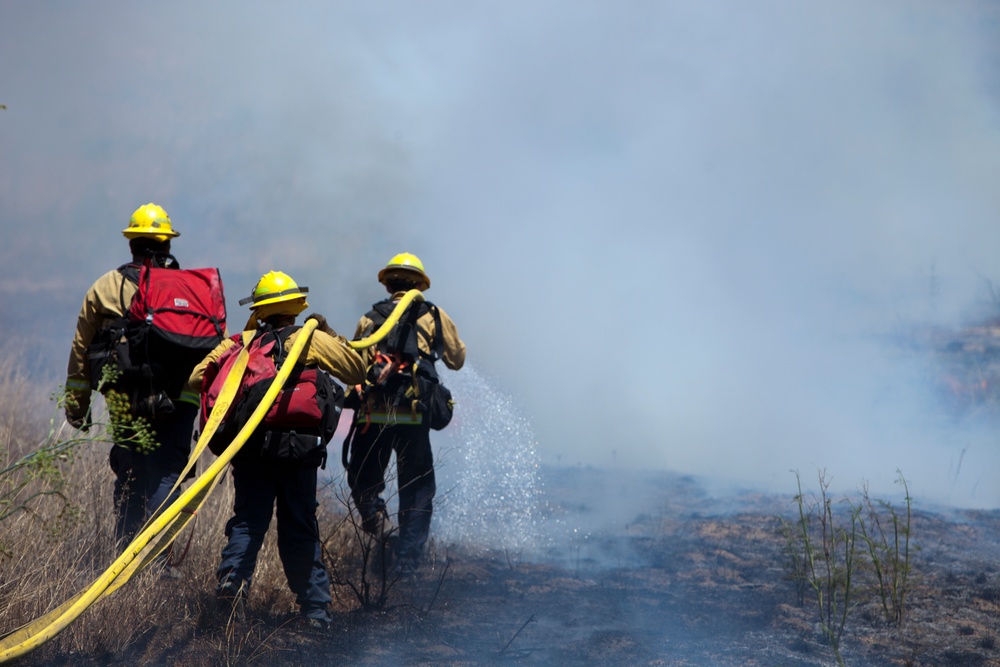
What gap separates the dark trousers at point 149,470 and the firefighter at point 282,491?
0.74 m

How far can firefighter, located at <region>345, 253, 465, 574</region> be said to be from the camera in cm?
529

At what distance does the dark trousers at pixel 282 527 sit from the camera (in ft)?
12.7

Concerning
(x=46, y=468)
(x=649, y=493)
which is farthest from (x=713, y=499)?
(x=46, y=468)

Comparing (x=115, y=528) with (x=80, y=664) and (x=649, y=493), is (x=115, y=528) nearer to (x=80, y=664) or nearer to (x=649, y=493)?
(x=80, y=664)

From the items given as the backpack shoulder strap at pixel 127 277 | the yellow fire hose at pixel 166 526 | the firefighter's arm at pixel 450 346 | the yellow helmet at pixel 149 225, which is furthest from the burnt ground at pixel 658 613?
the yellow helmet at pixel 149 225

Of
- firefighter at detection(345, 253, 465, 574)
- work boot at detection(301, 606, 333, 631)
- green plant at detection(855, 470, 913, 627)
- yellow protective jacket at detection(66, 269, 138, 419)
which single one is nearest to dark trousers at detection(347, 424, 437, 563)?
firefighter at detection(345, 253, 465, 574)

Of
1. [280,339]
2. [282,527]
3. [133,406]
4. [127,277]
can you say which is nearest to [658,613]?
[282,527]

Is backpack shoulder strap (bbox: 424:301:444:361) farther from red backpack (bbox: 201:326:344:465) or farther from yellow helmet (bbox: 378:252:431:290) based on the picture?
red backpack (bbox: 201:326:344:465)

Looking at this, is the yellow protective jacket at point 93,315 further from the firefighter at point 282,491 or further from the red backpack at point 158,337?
the firefighter at point 282,491

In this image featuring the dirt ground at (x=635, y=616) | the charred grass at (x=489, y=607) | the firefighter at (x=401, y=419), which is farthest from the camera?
the firefighter at (x=401, y=419)

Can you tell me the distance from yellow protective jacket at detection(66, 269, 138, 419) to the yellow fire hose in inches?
34.0

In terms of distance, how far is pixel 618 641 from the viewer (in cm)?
414

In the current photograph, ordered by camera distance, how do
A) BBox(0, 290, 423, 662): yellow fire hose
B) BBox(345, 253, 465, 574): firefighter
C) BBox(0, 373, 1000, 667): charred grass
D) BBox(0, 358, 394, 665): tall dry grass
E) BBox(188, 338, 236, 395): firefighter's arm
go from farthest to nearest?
BBox(345, 253, 465, 574): firefighter, BBox(188, 338, 236, 395): firefighter's arm, BBox(0, 373, 1000, 667): charred grass, BBox(0, 358, 394, 665): tall dry grass, BBox(0, 290, 423, 662): yellow fire hose

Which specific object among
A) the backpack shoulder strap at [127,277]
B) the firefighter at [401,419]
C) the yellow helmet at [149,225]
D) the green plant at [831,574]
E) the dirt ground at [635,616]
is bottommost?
the dirt ground at [635,616]
